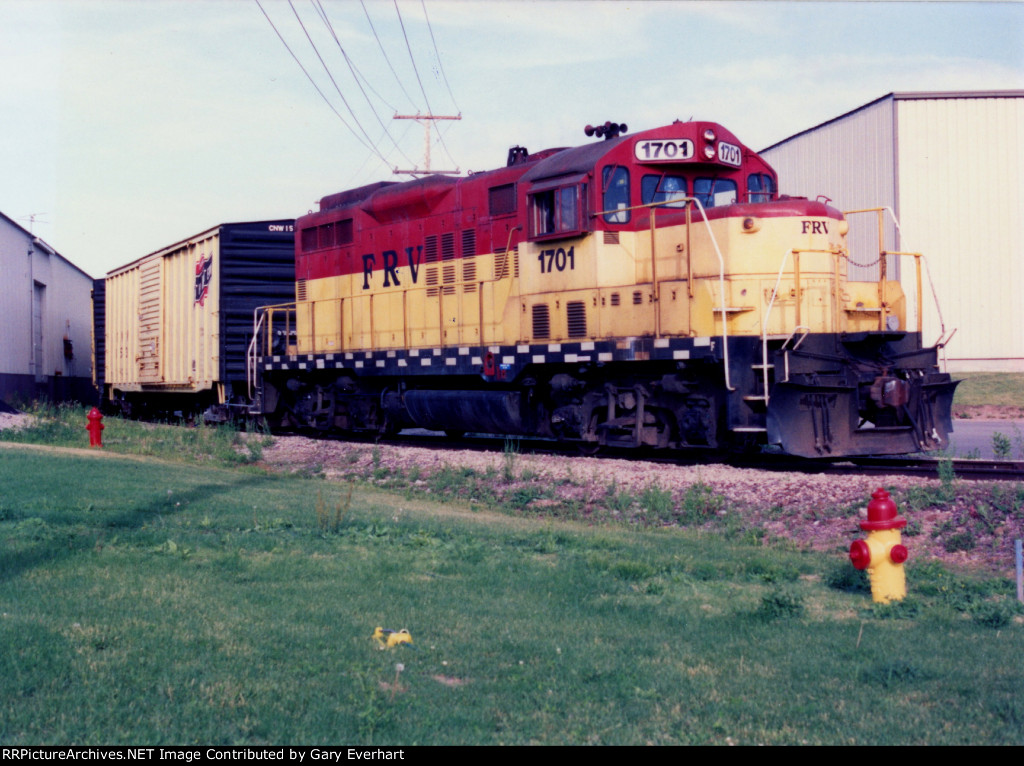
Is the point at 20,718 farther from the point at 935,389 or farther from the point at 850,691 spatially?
the point at 935,389

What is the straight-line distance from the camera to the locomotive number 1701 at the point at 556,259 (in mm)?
13219

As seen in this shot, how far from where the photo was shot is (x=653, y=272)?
12.2 metres

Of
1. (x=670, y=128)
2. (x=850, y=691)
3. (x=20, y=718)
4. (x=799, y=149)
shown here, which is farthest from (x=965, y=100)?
(x=20, y=718)

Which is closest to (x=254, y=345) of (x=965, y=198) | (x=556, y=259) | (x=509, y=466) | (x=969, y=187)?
(x=556, y=259)

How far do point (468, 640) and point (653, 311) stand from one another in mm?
7964

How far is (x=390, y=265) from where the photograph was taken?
16.8 metres

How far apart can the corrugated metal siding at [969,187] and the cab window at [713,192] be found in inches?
813

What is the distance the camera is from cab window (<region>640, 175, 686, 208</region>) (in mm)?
12695

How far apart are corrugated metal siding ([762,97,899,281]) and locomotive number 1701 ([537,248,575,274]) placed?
18.4m

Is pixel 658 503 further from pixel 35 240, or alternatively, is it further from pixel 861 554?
pixel 35 240

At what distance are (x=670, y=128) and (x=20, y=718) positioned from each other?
1069cm

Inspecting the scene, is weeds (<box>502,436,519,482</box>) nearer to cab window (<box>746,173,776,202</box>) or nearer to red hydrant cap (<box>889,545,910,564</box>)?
cab window (<box>746,173,776,202</box>)

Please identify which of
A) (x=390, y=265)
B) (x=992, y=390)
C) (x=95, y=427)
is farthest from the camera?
(x=992, y=390)

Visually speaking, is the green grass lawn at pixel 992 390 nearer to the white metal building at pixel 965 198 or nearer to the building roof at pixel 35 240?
the white metal building at pixel 965 198
